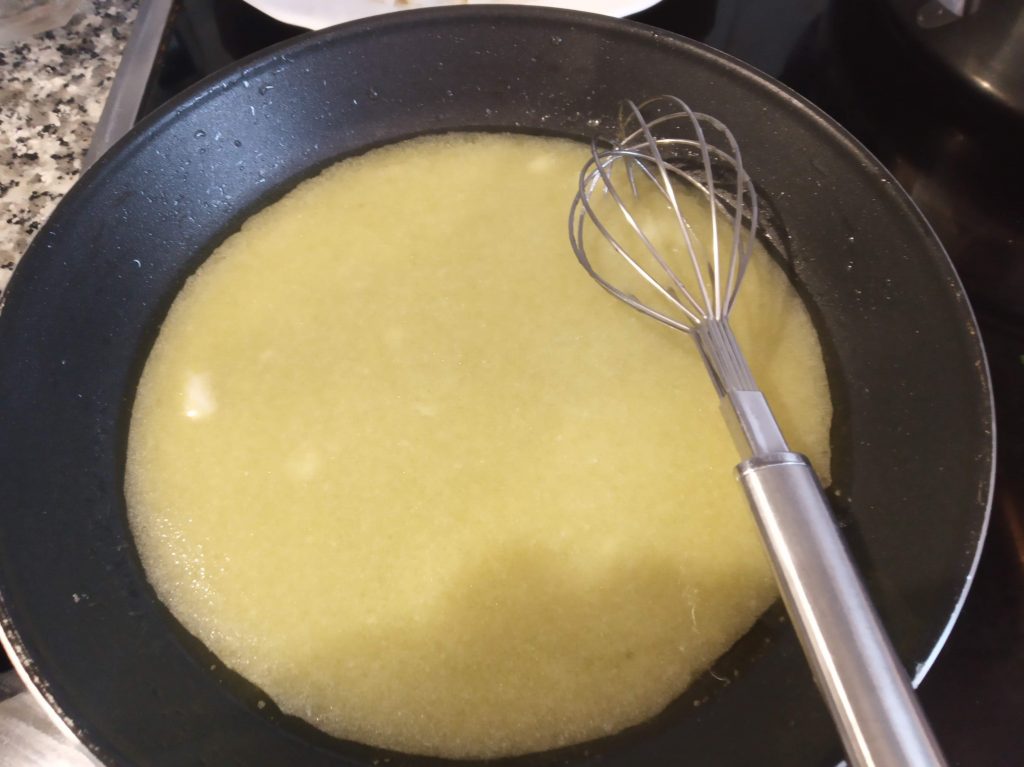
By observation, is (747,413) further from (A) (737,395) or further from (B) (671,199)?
(B) (671,199)

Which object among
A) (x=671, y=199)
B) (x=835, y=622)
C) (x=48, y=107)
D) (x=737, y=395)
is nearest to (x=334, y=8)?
(x=48, y=107)

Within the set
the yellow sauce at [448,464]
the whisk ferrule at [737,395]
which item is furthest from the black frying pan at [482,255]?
the whisk ferrule at [737,395]

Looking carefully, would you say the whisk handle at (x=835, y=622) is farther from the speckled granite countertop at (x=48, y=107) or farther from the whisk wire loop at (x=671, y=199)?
the speckled granite countertop at (x=48, y=107)

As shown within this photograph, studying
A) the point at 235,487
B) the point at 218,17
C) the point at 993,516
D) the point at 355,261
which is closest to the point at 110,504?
the point at 235,487

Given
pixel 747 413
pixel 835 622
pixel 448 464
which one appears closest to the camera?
pixel 835 622

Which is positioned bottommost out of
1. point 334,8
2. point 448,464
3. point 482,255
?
point 448,464

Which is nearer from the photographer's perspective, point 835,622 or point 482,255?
point 835,622

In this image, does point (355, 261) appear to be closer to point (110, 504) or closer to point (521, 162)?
point (521, 162)
